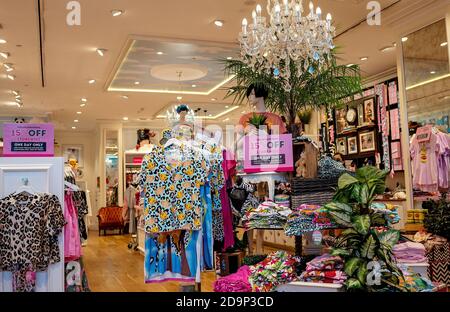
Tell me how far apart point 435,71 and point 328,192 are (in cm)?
307

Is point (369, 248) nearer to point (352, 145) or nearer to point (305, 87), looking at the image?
point (305, 87)

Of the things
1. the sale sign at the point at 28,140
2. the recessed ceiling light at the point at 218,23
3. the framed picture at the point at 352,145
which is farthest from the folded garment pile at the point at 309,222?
the framed picture at the point at 352,145

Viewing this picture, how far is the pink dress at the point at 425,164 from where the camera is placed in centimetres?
500

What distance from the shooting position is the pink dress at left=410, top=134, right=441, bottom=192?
5004mm

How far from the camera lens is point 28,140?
3.33 metres

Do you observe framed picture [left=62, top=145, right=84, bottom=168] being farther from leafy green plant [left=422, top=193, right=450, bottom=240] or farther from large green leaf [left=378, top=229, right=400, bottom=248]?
large green leaf [left=378, top=229, right=400, bottom=248]

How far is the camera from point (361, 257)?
2.62m

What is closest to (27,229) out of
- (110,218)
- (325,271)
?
(325,271)

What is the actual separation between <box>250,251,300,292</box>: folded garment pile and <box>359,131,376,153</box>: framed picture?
561 centimetres

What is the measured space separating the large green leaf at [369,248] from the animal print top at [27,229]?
6.92 ft

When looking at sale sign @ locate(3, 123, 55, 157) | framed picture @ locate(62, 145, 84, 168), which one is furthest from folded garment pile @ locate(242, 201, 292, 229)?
framed picture @ locate(62, 145, 84, 168)

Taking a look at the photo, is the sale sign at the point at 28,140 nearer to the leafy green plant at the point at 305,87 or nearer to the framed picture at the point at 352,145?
the leafy green plant at the point at 305,87

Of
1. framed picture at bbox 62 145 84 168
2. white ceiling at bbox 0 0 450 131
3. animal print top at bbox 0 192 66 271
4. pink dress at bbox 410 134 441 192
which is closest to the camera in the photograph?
animal print top at bbox 0 192 66 271
